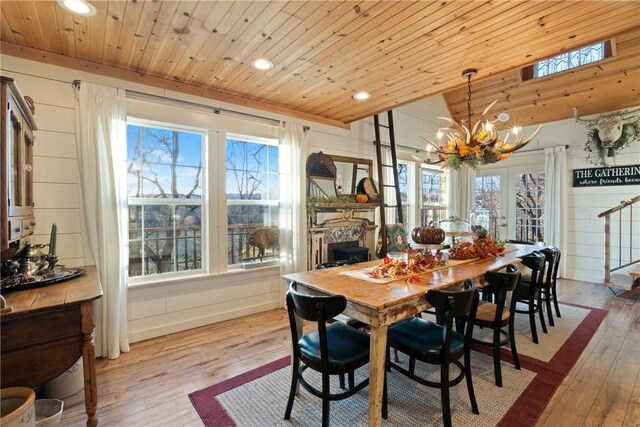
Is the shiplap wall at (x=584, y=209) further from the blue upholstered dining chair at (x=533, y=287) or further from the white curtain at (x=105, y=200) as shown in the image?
the white curtain at (x=105, y=200)

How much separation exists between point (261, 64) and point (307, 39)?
60 centimetres

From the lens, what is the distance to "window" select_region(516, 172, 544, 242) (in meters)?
5.91

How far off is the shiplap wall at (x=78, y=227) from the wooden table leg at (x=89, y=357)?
1298 mm

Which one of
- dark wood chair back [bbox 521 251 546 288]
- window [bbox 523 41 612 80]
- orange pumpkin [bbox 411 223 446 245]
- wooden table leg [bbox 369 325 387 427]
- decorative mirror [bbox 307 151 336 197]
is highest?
window [bbox 523 41 612 80]

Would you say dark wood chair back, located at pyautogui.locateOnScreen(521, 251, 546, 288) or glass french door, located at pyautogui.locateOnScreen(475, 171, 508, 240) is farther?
glass french door, located at pyautogui.locateOnScreen(475, 171, 508, 240)

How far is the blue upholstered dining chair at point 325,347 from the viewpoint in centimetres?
156

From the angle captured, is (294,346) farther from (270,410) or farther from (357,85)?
(357,85)

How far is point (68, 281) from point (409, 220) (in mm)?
4972

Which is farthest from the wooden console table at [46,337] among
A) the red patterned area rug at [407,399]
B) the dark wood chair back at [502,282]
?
the dark wood chair back at [502,282]

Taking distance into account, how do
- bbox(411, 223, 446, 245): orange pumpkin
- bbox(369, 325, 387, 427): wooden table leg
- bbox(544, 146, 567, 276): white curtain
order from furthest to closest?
1. bbox(544, 146, 567, 276): white curtain
2. bbox(411, 223, 446, 245): orange pumpkin
3. bbox(369, 325, 387, 427): wooden table leg

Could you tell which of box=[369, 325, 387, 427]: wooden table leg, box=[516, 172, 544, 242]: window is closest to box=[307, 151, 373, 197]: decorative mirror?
box=[369, 325, 387, 427]: wooden table leg

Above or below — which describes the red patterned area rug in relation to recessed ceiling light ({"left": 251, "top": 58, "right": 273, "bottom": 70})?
below

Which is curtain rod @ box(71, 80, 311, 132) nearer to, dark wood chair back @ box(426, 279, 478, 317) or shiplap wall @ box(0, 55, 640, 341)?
shiplap wall @ box(0, 55, 640, 341)

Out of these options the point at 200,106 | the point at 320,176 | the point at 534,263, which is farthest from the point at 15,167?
the point at 534,263
